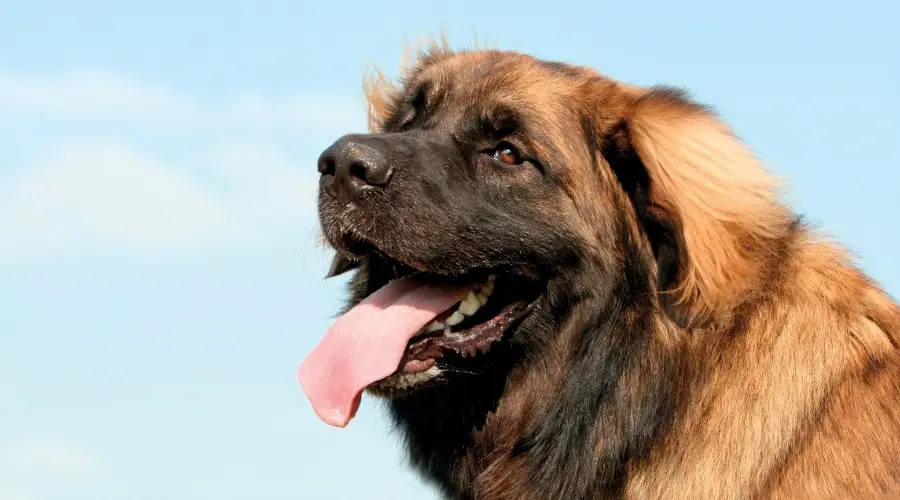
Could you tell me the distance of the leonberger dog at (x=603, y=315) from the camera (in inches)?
183

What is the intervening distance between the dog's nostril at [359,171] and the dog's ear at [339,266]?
1214 millimetres

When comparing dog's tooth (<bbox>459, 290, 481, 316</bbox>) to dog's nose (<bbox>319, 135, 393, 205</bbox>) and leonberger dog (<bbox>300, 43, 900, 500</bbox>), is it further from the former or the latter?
dog's nose (<bbox>319, 135, 393, 205</bbox>)

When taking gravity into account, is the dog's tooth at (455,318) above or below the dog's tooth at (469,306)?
below

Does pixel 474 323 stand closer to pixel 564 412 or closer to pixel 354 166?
pixel 564 412

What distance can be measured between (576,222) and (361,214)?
956 millimetres

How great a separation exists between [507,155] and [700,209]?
897mm

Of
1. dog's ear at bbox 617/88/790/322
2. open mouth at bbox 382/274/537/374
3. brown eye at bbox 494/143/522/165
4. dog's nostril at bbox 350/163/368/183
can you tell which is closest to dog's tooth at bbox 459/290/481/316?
open mouth at bbox 382/274/537/374

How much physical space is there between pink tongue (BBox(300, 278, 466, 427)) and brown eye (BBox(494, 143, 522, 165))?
0.63 metres

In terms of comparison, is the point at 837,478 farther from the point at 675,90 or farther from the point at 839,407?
the point at 675,90

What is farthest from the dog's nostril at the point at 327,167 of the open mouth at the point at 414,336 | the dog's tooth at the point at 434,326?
the dog's tooth at the point at 434,326

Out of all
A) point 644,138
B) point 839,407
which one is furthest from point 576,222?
point 839,407

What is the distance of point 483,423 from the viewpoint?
16.7ft

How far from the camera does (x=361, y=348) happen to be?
4.96 m

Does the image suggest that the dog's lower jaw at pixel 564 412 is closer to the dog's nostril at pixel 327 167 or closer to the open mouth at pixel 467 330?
the open mouth at pixel 467 330
